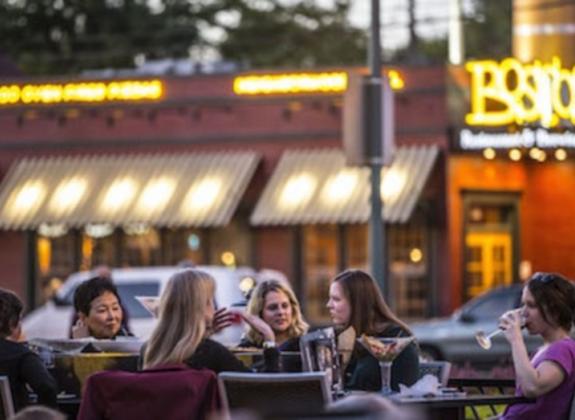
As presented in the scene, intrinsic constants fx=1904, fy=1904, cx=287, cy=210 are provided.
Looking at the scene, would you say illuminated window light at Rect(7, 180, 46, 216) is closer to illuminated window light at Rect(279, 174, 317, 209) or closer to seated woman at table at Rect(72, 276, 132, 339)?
illuminated window light at Rect(279, 174, 317, 209)

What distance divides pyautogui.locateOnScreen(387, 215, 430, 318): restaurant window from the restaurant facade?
0.09ft

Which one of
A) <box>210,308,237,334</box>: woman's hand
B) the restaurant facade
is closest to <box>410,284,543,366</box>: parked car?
the restaurant facade

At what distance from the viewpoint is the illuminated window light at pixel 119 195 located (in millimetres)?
37156

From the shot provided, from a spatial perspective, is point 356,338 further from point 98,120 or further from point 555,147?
point 98,120

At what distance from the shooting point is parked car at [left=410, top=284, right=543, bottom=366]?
1089 inches

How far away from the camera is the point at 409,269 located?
117ft

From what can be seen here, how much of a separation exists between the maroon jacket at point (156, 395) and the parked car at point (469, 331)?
18780 millimetres

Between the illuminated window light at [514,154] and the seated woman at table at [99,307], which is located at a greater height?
the illuminated window light at [514,154]

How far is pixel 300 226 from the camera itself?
36312 mm

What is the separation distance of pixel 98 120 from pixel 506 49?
3046 cm

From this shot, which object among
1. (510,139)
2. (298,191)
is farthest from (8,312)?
(298,191)

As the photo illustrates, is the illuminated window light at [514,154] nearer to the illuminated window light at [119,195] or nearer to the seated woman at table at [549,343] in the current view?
the illuminated window light at [119,195]

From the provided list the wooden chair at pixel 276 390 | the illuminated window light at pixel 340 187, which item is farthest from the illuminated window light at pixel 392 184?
the wooden chair at pixel 276 390

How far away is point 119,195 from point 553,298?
27557mm
